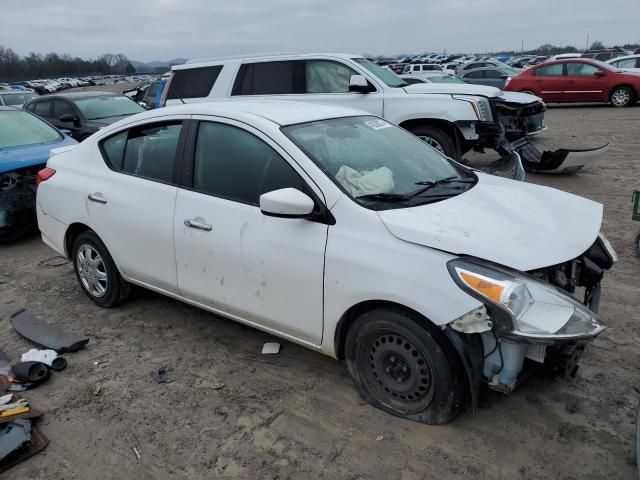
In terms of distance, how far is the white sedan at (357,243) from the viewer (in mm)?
2689

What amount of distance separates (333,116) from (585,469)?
2.61 m

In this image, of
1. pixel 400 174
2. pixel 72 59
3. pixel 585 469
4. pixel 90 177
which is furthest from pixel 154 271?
pixel 72 59

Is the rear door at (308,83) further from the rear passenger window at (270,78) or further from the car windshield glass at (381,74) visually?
the car windshield glass at (381,74)

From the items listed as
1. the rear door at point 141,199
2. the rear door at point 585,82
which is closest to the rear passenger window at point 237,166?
the rear door at point 141,199

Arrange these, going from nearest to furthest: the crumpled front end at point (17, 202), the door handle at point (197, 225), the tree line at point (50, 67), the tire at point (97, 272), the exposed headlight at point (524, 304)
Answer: the exposed headlight at point (524, 304) < the door handle at point (197, 225) < the tire at point (97, 272) < the crumpled front end at point (17, 202) < the tree line at point (50, 67)

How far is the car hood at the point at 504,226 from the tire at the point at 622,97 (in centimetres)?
1600

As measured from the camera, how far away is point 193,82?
8844 mm

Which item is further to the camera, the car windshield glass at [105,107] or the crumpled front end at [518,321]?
the car windshield glass at [105,107]

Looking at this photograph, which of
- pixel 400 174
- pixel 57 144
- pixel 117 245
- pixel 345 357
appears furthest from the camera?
pixel 57 144

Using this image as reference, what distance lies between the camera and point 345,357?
10.5 feet

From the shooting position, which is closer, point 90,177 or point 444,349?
point 444,349

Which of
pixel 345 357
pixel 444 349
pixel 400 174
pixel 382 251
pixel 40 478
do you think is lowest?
pixel 40 478

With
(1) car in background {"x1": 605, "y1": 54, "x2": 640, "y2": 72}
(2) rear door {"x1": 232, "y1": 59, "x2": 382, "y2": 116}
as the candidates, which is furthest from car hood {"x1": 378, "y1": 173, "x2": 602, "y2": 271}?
(1) car in background {"x1": 605, "y1": 54, "x2": 640, "y2": 72}

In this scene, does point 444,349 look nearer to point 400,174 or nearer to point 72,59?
point 400,174
